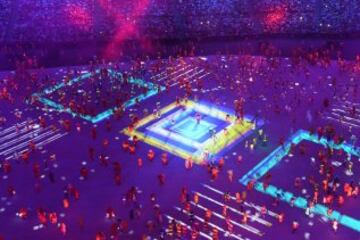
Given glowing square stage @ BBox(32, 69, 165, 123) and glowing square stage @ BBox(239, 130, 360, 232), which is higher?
glowing square stage @ BBox(32, 69, 165, 123)

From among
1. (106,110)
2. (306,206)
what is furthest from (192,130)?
(306,206)

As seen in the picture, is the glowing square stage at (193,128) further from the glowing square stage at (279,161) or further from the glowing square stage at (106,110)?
the glowing square stage at (279,161)

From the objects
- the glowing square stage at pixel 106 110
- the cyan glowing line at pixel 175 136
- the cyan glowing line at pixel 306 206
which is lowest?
the cyan glowing line at pixel 306 206

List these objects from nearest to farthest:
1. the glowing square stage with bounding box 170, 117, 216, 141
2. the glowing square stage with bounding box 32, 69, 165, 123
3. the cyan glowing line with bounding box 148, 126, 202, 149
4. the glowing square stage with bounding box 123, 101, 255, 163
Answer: the glowing square stage with bounding box 123, 101, 255, 163 < the cyan glowing line with bounding box 148, 126, 202, 149 < the glowing square stage with bounding box 170, 117, 216, 141 < the glowing square stage with bounding box 32, 69, 165, 123

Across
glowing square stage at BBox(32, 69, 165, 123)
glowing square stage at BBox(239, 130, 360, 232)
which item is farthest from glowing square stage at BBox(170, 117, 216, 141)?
glowing square stage at BBox(239, 130, 360, 232)

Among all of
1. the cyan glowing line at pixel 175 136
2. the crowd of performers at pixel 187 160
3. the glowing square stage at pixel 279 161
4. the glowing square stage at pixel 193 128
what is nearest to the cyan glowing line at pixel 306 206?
the glowing square stage at pixel 279 161

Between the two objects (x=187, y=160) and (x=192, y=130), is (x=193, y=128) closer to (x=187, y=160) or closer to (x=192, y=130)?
(x=192, y=130)

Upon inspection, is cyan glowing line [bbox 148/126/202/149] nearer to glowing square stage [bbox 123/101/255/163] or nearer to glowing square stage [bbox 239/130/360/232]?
glowing square stage [bbox 123/101/255/163]
